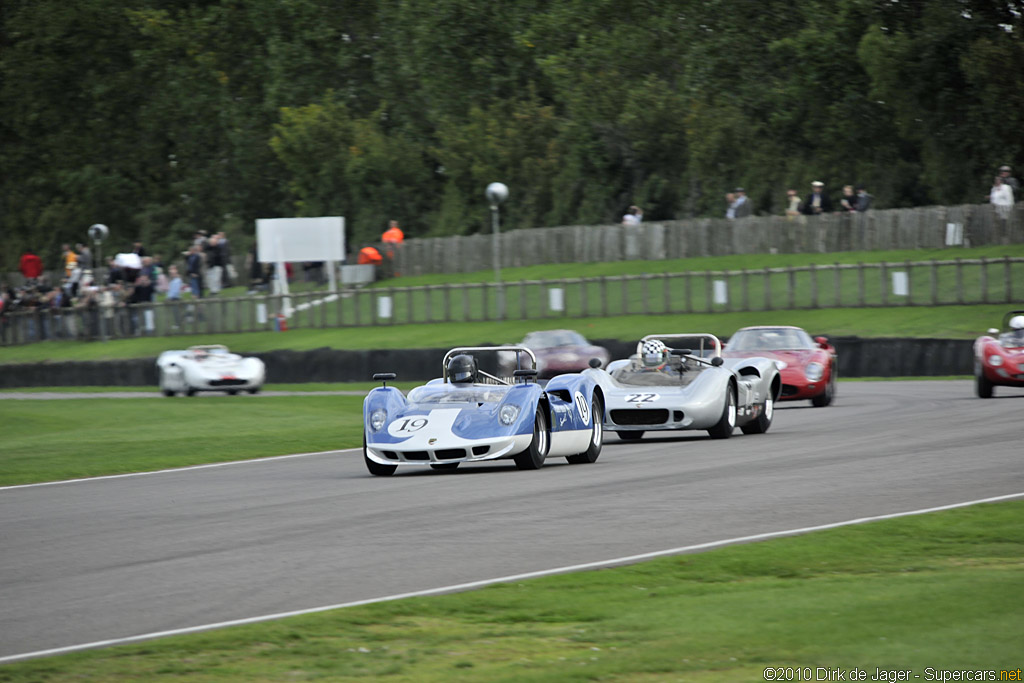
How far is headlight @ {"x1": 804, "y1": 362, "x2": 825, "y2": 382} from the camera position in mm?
22656

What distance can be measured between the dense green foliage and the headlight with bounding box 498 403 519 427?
3185cm

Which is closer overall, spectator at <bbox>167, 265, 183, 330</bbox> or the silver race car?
the silver race car

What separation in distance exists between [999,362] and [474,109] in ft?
123

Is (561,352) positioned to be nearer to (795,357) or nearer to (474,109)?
(795,357)

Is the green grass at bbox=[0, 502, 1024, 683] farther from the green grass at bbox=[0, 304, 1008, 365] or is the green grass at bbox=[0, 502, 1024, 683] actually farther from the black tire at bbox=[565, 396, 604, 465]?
the green grass at bbox=[0, 304, 1008, 365]

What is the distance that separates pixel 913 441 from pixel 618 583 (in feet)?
27.1

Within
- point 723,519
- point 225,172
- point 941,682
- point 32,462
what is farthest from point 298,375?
point 225,172

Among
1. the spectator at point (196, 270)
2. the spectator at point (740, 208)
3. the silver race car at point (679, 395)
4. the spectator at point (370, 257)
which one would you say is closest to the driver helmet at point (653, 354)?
the silver race car at point (679, 395)

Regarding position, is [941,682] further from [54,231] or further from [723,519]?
[54,231]

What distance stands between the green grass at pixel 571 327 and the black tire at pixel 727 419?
14147mm

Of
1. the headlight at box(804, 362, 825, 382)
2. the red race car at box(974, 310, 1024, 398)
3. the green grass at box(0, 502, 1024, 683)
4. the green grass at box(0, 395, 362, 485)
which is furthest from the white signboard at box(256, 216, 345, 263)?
the green grass at box(0, 502, 1024, 683)

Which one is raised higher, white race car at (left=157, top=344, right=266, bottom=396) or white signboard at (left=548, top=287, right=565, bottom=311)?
white signboard at (left=548, top=287, right=565, bottom=311)

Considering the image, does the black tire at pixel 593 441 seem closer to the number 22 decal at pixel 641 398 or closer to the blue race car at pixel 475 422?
the blue race car at pixel 475 422

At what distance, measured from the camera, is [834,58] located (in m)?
49.6
